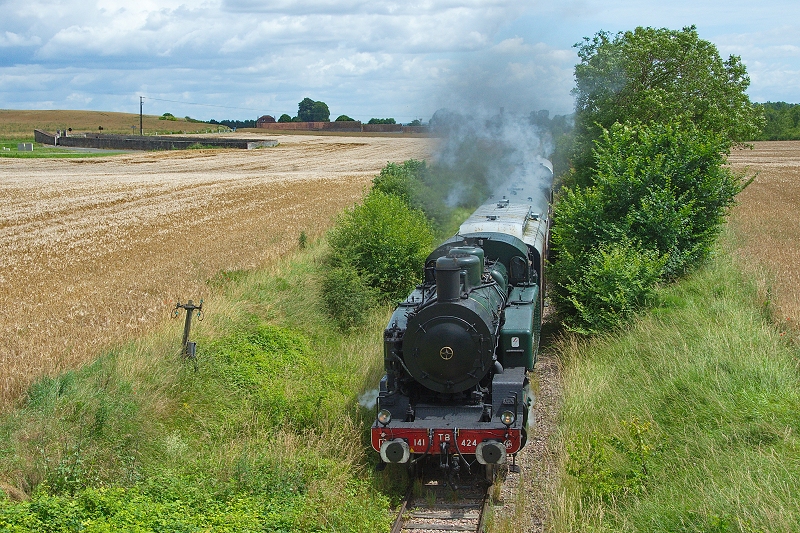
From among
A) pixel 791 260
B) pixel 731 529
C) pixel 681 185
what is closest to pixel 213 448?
pixel 731 529

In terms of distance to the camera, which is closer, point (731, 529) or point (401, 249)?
point (731, 529)

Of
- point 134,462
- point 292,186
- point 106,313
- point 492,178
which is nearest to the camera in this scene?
point 134,462

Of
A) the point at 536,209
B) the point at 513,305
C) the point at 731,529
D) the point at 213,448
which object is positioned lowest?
the point at 213,448

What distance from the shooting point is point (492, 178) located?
2119cm

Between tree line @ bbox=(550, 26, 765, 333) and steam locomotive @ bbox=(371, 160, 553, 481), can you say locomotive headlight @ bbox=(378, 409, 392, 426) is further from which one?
tree line @ bbox=(550, 26, 765, 333)

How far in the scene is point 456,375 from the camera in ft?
28.8

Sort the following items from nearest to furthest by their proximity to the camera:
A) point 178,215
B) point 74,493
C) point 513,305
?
1. point 74,493
2. point 513,305
3. point 178,215

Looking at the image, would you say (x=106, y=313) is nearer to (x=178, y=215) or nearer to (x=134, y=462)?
(x=134, y=462)

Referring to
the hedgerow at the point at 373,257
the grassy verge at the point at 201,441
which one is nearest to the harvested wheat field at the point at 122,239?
the grassy verge at the point at 201,441

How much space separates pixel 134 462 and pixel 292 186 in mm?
29956

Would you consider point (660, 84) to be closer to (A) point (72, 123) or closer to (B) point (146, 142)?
(B) point (146, 142)

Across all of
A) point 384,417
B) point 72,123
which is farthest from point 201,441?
point 72,123

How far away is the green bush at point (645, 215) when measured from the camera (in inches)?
542

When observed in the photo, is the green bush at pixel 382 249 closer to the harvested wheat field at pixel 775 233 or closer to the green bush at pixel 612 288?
the green bush at pixel 612 288
